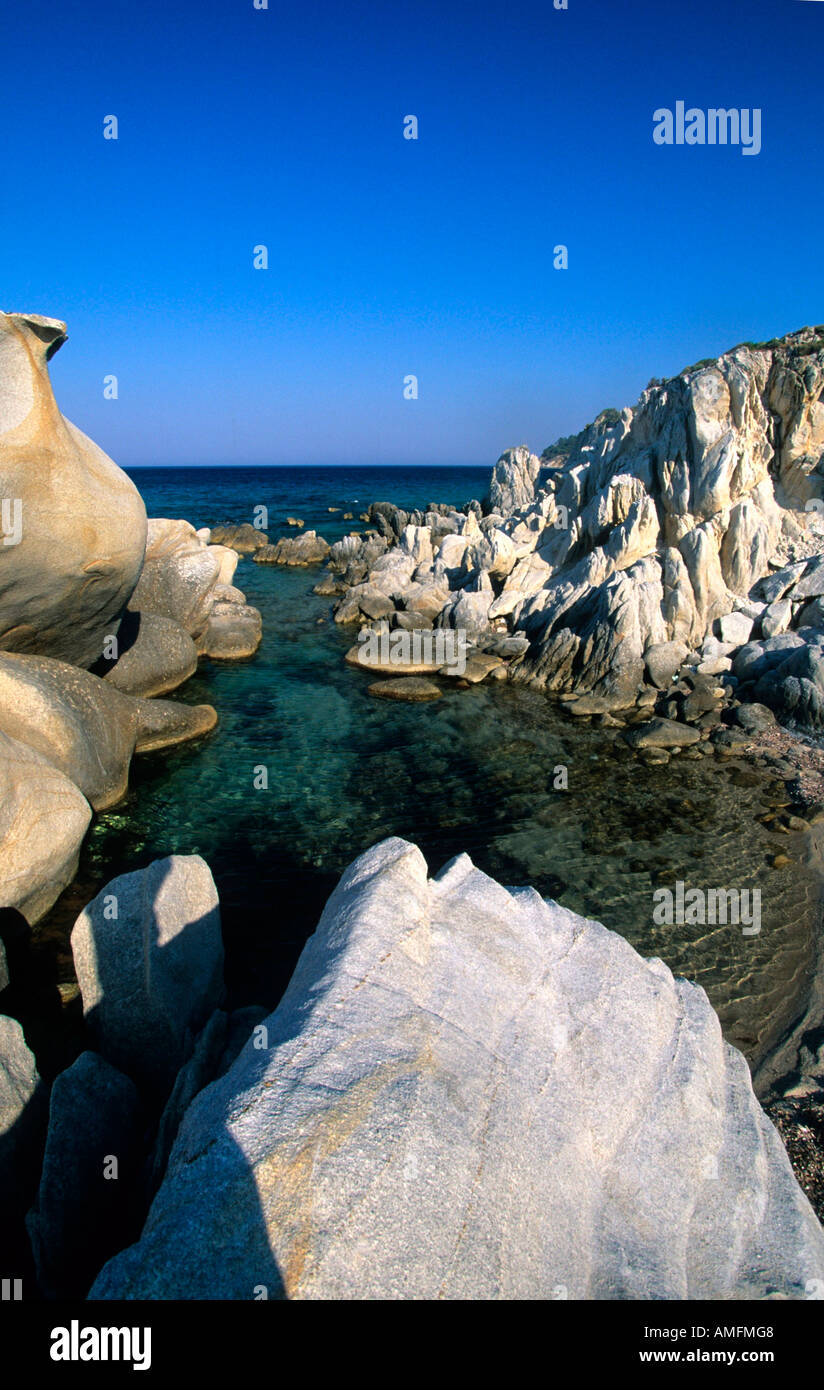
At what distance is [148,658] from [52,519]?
7269 mm

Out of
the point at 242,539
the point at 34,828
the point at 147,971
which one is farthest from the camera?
the point at 242,539

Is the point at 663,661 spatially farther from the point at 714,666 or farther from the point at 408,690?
the point at 408,690

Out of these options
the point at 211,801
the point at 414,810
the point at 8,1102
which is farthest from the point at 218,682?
the point at 8,1102

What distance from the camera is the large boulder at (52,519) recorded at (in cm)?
1069

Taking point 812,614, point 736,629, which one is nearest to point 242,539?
point 736,629

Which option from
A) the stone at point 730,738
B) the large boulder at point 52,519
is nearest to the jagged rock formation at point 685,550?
the stone at point 730,738

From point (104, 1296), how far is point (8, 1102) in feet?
9.17

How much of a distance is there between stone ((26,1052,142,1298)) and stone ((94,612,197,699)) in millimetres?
12781

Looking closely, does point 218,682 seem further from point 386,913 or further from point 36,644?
point 386,913

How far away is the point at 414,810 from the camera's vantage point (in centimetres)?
1416

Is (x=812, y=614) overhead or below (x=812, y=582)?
below

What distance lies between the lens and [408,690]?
2114 cm

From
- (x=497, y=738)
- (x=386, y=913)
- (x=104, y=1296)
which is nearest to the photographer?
(x=104, y=1296)

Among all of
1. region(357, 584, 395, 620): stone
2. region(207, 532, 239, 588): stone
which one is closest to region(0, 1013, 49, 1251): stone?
region(207, 532, 239, 588): stone
